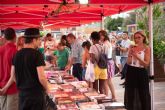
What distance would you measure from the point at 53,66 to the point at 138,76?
2.88 m

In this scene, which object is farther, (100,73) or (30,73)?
(100,73)

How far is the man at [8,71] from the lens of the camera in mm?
4320

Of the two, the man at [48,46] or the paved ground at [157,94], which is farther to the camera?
the man at [48,46]

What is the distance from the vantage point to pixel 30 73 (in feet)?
11.7

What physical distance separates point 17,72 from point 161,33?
1024cm

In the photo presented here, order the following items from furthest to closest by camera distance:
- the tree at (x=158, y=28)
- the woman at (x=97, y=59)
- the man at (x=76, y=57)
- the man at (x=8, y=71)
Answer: the tree at (x=158, y=28) → the man at (x=76, y=57) → the woman at (x=97, y=59) → the man at (x=8, y=71)

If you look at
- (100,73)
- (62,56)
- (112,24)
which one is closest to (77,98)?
(100,73)

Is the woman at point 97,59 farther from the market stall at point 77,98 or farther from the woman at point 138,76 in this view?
the market stall at point 77,98

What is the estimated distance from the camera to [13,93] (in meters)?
4.48

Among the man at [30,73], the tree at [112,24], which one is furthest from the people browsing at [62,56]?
the tree at [112,24]

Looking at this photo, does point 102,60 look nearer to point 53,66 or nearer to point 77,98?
point 53,66

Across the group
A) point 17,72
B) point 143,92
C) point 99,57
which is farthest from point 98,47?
point 17,72

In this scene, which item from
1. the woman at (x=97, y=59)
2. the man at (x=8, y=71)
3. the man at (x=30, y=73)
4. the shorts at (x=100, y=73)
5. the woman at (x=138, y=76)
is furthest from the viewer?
the shorts at (x=100, y=73)

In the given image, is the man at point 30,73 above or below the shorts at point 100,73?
above
